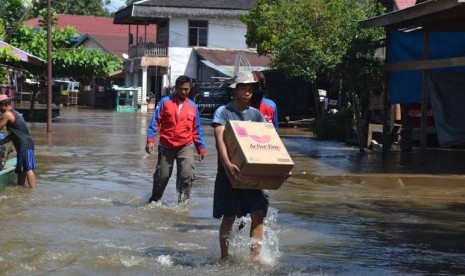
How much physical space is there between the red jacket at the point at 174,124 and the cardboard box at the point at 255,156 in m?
3.39

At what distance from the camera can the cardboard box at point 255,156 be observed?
6.86m

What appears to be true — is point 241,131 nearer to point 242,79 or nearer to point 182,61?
point 242,79

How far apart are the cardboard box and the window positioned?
146 feet

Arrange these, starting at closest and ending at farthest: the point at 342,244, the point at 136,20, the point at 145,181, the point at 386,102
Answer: the point at 342,244, the point at 145,181, the point at 386,102, the point at 136,20

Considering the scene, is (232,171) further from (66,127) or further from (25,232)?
(66,127)

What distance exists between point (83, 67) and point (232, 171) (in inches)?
1123

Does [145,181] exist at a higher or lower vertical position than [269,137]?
lower

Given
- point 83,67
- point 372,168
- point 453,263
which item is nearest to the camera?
point 453,263

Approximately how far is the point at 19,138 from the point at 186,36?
39.5m

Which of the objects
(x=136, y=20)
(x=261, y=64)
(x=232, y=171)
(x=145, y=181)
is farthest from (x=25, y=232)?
(x=136, y=20)

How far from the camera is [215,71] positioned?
47875 mm

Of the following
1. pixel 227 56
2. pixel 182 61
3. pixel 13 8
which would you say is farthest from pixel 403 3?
pixel 182 61

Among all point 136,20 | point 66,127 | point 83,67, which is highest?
point 136,20

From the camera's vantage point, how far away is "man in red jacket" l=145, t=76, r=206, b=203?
34.6ft
